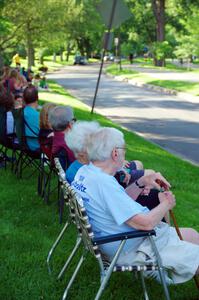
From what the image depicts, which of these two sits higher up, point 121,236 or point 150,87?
point 121,236

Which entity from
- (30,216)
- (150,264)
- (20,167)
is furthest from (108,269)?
(20,167)

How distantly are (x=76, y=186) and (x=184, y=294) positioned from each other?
1.34 meters

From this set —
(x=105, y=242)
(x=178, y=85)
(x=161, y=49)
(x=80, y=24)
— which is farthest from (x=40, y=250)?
(x=80, y=24)

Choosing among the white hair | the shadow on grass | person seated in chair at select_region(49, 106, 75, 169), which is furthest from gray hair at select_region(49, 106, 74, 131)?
the shadow on grass

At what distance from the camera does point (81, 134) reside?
411cm

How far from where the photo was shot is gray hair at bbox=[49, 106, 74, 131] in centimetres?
598

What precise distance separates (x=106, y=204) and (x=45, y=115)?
3.11m

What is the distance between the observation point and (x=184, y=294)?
435 cm

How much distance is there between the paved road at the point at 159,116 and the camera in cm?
1259

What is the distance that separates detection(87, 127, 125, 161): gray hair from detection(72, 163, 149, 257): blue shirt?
10cm

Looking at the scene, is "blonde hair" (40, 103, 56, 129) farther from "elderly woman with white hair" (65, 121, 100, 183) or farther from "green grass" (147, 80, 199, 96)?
"green grass" (147, 80, 199, 96)

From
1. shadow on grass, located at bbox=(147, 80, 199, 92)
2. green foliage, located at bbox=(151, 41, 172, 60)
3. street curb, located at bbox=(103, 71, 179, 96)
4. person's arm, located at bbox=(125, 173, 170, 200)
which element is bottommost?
street curb, located at bbox=(103, 71, 179, 96)

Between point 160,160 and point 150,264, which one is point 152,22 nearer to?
point 160,160

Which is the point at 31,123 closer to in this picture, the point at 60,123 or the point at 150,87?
the point at 60,123
